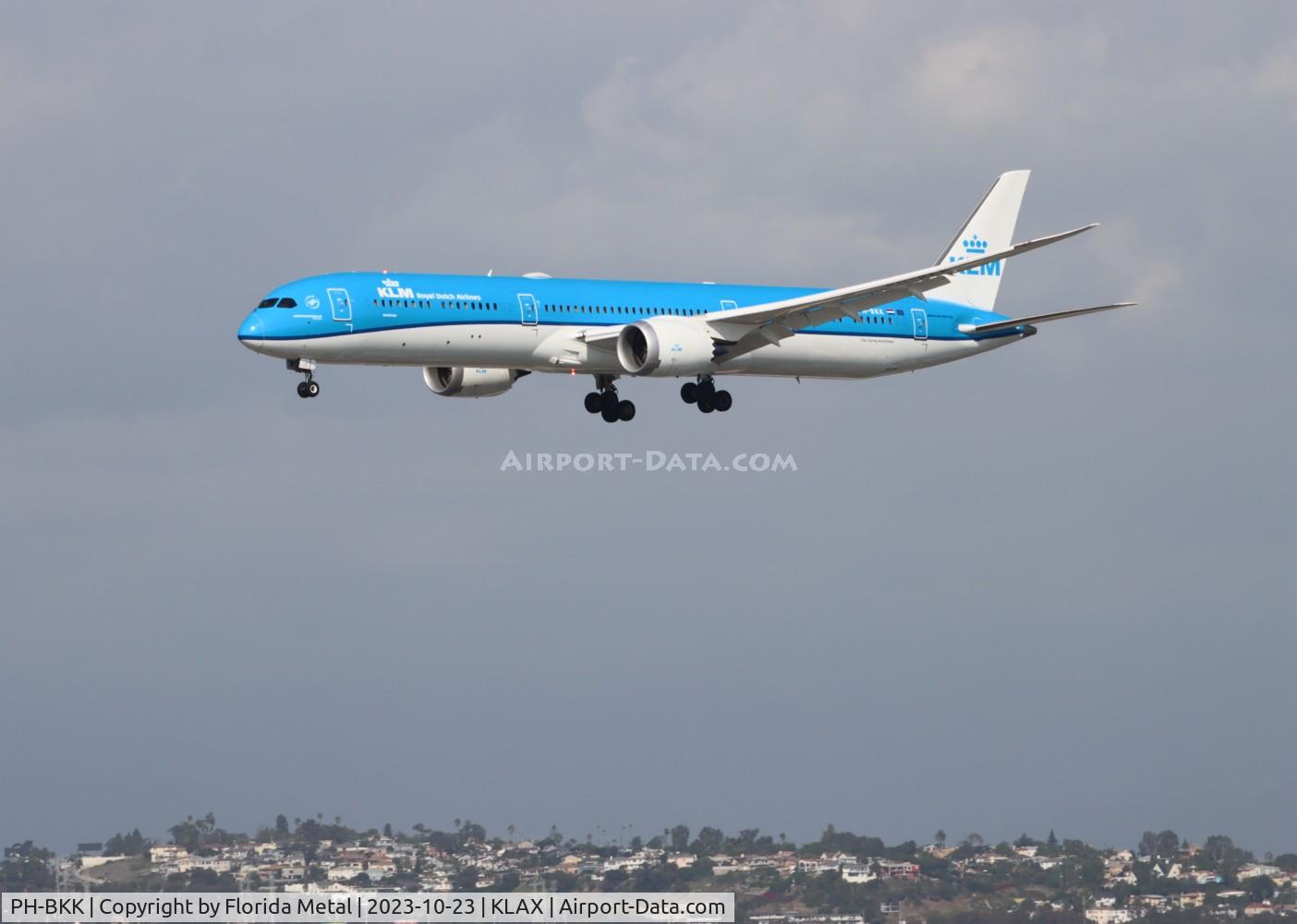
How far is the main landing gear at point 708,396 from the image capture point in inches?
3044

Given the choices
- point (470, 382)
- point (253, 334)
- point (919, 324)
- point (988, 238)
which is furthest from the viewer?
point (988, 238)

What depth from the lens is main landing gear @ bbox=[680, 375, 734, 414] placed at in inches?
3044

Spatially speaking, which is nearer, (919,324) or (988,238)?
(919,324)

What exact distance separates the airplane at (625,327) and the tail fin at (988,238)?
0.42 ft

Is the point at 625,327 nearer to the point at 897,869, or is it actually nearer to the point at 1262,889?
the point at 897,869

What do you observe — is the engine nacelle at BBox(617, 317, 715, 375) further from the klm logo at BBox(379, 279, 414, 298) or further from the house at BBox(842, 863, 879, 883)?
the house at BBox(842, 863, 879, 883)

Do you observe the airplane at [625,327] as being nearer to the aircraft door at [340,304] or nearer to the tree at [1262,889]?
the aircraft door at [340,304]

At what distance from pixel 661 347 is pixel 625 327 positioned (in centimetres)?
139

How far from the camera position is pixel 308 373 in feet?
222

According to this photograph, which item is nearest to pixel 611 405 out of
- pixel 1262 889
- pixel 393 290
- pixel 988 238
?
pixel 393 290

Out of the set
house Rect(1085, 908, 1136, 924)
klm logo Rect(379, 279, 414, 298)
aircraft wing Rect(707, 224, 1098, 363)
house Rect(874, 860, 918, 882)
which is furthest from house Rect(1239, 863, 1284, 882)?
klm logo Rect(379, 279, 414, 298)

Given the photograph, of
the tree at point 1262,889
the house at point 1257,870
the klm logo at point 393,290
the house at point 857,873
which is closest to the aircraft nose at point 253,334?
the klm logo at point 393,290

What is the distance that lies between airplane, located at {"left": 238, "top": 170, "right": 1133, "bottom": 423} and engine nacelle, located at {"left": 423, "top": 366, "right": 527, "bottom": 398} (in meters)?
0.07

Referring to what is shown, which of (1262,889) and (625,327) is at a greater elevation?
(625,327)
